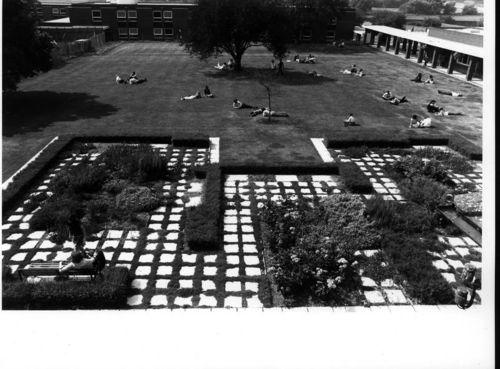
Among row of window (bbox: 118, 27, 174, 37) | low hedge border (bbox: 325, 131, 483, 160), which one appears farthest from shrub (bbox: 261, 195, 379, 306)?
row of window (bbox: 118, 27, 174, 37)

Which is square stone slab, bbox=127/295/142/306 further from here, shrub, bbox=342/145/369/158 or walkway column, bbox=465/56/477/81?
walkway column, bbox=465/56/477/81

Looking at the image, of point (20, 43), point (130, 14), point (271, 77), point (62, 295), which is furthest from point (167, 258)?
point (130, 14)

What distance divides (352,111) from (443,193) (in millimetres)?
12905

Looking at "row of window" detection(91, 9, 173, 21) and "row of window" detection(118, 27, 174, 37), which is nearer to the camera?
"row of window" detection(91, 9, 173, 21)

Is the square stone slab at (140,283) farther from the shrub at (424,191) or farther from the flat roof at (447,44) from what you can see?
the flat roof at (447,44)

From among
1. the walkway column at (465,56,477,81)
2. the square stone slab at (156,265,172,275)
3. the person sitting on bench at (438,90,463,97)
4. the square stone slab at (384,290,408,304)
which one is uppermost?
the walkway column at (465,56,477,81)

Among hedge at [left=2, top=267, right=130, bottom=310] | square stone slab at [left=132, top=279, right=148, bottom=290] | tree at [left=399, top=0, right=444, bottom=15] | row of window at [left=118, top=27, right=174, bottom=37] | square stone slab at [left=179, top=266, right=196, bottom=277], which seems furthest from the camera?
tree at [left=399, top=0, right=444, bottom=15]

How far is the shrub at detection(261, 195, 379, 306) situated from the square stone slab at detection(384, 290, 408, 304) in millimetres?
846

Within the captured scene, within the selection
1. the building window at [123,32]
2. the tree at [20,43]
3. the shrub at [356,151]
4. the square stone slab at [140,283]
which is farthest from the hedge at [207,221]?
the building window at [123,32]

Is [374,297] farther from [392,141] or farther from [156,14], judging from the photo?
[156,14]

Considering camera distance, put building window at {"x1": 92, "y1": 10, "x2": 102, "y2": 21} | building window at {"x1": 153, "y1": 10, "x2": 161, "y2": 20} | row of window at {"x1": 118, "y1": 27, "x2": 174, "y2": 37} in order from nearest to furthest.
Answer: building window at {"x1": 92, "y1": 10, "x2": 102, "y2": 21}, building window at {"x1": 153, "y1": 10, "x2": 161, "y2": 20}, row of window at {"x1": 118, "y1": 27, "x2": 174, "y2": 37}

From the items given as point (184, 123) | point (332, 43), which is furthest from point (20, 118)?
point (332, 43)

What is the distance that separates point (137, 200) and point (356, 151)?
1033 cm

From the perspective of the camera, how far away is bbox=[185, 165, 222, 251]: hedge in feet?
37.0
